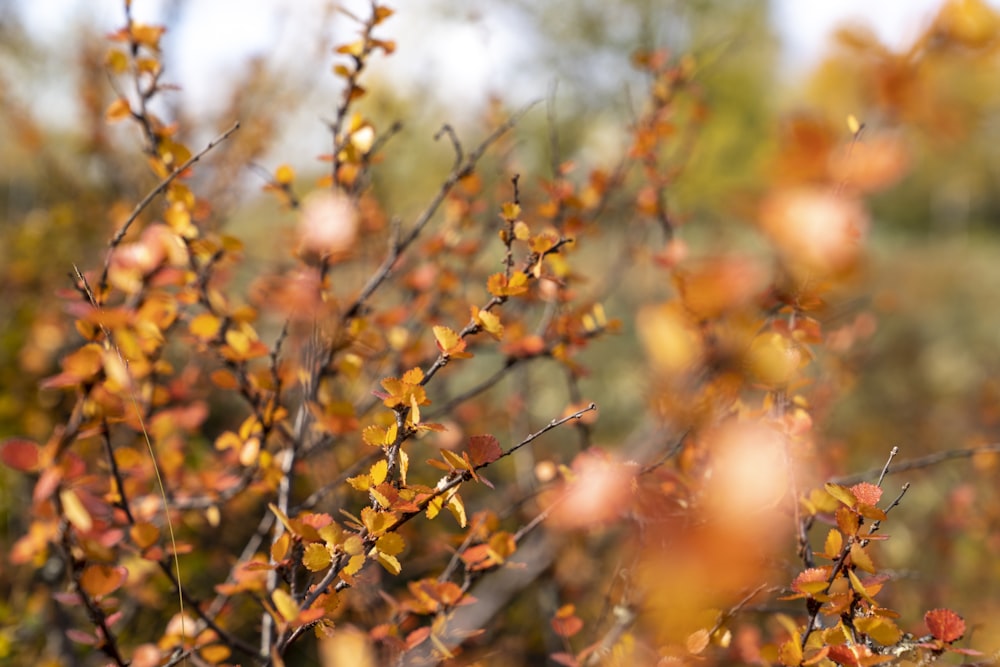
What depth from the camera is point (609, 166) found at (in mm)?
2561

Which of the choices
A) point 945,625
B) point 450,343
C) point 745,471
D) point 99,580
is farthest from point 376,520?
point 945,625

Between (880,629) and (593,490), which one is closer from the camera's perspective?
(880,629)

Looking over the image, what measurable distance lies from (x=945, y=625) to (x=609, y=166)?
1925mm

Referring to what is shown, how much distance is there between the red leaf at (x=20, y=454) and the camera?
86 centimetres

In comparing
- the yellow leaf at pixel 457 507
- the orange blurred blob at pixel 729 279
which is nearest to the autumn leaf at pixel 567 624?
the yellow leaf at pixel 457 507

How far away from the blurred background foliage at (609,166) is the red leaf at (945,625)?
1.60ft

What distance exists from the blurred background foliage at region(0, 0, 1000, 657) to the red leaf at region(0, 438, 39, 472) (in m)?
0.67

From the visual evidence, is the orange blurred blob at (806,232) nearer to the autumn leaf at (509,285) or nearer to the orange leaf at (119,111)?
the autumn leaf at (509,285)

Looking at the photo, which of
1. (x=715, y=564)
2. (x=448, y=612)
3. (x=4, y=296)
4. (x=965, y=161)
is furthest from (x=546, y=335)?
(x=965, y=161)

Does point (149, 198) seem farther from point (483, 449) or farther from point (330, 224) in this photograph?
point (483, 449)

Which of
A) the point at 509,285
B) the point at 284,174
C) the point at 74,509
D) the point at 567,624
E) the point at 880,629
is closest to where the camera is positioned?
the point at 74,509

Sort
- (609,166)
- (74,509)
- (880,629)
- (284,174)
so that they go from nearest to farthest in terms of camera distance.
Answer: (74,509) → (880,629) → (284,174) → (609,166)

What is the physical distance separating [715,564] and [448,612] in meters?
0.48

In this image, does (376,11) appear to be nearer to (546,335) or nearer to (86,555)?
(546,335)
